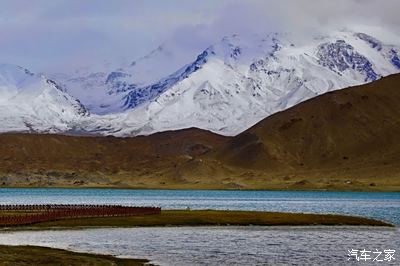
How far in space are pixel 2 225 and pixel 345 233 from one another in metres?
34.2

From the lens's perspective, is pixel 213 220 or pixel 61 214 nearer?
pixel 213 220

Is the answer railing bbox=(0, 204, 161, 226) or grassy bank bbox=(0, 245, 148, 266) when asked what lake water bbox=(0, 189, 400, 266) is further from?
railing bbox=(0, 204, 161, 226)

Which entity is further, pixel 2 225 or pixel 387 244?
pixel 2 225

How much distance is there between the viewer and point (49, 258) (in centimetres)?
5978

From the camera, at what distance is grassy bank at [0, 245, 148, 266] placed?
57219 mm

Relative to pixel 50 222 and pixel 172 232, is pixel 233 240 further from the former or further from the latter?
pixel 50 222

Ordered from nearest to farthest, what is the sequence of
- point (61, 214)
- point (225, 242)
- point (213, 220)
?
point (225, 242)
point (213, 220)
point (61, 214)

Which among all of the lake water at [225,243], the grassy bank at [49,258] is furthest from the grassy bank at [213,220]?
the grassy bank at [49,258]

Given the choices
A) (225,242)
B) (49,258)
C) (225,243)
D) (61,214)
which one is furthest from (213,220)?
(49,258)

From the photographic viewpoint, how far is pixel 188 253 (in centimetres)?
7019

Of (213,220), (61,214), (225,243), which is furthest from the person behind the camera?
(61,214)

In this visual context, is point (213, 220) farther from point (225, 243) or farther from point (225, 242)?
point (225, 243)

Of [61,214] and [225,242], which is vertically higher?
[61,214]

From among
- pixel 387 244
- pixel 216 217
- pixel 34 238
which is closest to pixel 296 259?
pixel 387 244
